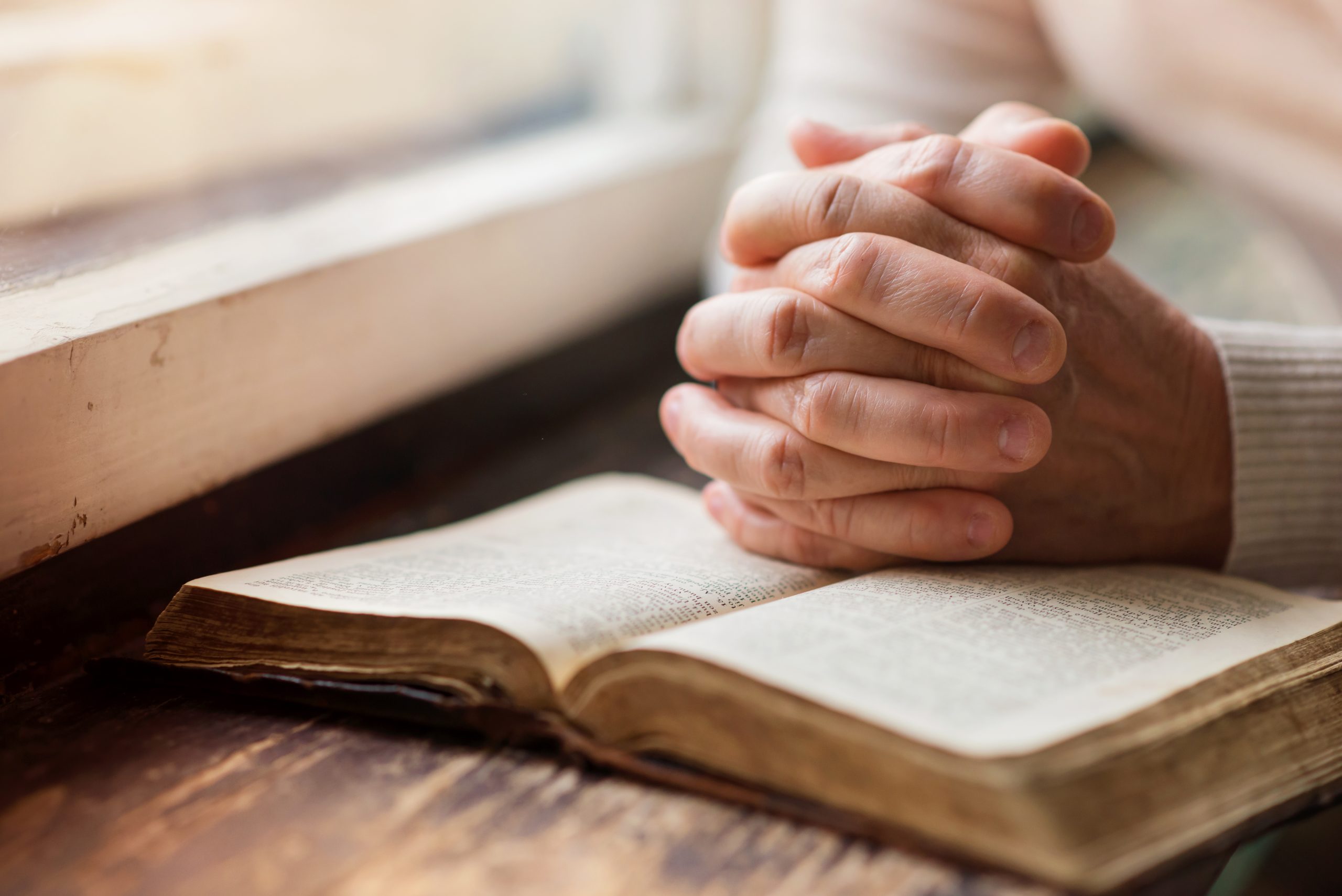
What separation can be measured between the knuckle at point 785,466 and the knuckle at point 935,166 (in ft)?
0.56

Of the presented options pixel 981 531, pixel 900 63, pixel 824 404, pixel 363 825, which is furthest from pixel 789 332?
pixel 900 63

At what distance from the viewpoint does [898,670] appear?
1.36 feet

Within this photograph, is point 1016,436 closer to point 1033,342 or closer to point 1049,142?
point 1033,342

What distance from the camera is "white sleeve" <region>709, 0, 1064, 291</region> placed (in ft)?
3.50

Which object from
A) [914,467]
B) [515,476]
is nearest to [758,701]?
[914,467]

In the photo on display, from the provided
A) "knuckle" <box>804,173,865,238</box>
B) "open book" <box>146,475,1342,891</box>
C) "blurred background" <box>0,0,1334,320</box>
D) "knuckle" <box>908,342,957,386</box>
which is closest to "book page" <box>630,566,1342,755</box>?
"open book" <box>146,475,1342,891</box>

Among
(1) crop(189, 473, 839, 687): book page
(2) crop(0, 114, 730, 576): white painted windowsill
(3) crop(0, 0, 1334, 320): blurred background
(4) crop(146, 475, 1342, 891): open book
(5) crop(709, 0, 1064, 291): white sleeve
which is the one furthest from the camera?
(5) crop(709, 0, 1064, 291): white sleeve

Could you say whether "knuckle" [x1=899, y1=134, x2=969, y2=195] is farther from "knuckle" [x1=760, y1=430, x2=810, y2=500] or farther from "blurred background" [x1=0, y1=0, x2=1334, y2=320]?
"blurred background" [x1=0, y1=0, x2=1334, y2=320]

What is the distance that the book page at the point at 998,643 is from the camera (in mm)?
385

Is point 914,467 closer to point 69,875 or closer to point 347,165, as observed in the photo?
point 69,875

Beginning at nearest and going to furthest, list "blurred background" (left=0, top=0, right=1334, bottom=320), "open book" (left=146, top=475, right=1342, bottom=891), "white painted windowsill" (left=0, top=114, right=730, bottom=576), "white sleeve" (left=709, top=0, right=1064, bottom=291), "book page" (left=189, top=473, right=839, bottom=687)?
"open book" (left=146, top=475, right=1342, bottom=891) < "book page" (left=189, top=473, right=839, bottom=687) < "white painted windowsill" (left=0, top=114, right=730, bottom=576) < "blurred background" (left=0, top=0, right=1334, bottom=320) < "white sleeve" (left=709, top=0, right=1064, bottom=291)

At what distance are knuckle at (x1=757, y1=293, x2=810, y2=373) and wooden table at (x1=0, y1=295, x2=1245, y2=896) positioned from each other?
0.89 ft

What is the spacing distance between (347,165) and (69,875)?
784 mm

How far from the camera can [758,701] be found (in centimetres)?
39
